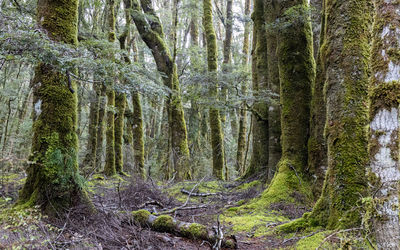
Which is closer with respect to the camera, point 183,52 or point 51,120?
point 51,120

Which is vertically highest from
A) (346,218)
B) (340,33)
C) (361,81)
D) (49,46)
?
(340,33)

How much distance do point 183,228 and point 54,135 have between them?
2.49 meters

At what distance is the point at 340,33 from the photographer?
14.1ft

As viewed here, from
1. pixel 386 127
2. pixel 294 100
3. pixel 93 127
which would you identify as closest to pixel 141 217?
pixel 386 127

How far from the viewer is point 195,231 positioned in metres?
3.95

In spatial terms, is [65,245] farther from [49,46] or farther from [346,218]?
[346,218]

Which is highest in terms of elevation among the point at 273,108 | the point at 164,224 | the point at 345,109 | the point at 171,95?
the point at 171,95

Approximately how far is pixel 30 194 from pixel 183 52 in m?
12.0

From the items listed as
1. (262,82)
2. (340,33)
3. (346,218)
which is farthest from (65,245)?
(262,82)

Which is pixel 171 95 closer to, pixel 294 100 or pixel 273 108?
pixel 273 108

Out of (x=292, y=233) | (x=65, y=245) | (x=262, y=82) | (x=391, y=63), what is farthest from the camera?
(x=262, y=82)

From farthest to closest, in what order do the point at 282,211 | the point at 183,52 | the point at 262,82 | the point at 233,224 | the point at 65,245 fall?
the point at 183,52 < the point at 262,82 < the point at 282,211 < the point at 233,224 < the point at 65,245

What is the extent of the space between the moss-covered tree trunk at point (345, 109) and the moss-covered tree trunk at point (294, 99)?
1.58 meters

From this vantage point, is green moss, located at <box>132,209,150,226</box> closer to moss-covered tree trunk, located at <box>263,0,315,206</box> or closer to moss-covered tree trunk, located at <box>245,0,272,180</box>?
moss-covered tree trunk, located at <box>263,0,315,206</box>
